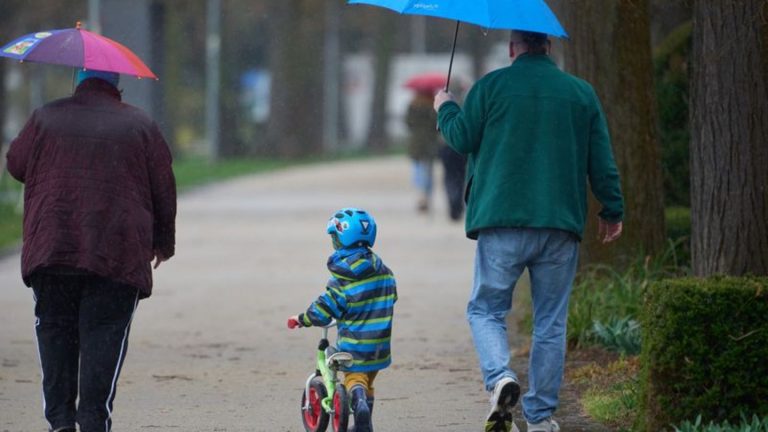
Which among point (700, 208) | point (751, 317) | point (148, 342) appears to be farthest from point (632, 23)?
point (751, 317)

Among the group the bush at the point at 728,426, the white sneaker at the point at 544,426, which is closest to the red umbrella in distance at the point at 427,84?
the white sneaker at the point at 544,426

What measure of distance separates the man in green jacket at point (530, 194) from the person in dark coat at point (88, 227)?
1297 mm

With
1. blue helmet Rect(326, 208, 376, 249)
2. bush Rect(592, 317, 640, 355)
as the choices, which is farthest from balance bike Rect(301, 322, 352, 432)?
bush Rect(592, 317, 640, 355)

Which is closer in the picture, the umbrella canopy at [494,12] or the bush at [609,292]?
the umbrella canopy at [494,12]

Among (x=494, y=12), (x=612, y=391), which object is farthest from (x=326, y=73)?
(x=494, y=12)

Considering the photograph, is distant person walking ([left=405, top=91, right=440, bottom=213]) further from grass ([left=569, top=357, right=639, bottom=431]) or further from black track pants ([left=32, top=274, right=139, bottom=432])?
black track pants ([left=32, top=274, right=139, bottom=432])

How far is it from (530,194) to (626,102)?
412 cm

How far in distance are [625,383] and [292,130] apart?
134 ft

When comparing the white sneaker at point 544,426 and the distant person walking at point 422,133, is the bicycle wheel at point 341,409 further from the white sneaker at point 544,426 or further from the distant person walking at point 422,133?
the distant person walking at point 422,133

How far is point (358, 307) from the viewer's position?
262 inches

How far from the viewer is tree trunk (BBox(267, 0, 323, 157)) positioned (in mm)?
46562

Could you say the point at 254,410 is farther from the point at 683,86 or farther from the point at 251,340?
the point at 683,86

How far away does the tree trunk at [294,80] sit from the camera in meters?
46.6

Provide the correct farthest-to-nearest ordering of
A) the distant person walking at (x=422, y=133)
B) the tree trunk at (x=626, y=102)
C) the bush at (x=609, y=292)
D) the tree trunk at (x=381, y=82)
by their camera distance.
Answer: the tree trunk at (x=381, y=82), the distant person walking at (x=422, y=133), the tree trunk at (x=626, y=102), the bush at (x=609, y=292)
